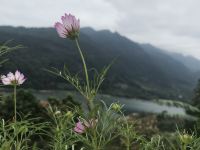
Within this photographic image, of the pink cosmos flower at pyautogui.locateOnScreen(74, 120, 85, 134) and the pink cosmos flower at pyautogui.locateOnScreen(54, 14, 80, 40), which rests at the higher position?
the pink cosmos flower at pyautogui.locateOnScreen(54, 14, 80, 40)

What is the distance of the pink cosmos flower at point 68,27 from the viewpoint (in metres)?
2.36

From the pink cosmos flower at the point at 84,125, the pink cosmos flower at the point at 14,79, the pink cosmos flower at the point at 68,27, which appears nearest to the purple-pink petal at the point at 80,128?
the pink cosmos flower at the point at 84,125

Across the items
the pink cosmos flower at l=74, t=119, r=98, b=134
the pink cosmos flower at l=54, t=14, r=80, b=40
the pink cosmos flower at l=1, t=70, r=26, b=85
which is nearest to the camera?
the pink cosmos flower at l=74, t=119, r=98, b=134

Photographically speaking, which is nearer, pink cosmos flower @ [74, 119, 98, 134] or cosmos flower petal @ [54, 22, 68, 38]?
pink cosmos flower @ [74, 119, 98, 134]

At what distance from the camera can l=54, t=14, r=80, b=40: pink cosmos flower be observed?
2.36 metres

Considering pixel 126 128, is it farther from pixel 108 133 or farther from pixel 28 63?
pixel 28 63

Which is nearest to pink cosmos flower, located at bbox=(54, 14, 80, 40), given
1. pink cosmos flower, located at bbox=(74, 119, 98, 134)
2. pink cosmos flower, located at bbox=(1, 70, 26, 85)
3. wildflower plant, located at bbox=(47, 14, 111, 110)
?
wildflower plant, located at bbox=(47, 14, 111, 110)

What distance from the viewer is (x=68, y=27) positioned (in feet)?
7.89

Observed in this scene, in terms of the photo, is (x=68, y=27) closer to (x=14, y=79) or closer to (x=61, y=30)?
(x=61, y=30)

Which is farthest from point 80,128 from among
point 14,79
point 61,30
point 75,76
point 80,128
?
point 14,79

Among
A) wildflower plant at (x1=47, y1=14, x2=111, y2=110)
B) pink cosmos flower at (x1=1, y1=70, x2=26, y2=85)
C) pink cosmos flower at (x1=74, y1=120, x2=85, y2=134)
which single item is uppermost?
wildflower plant at (x1=47, y1=14, x2=111, y2=110)

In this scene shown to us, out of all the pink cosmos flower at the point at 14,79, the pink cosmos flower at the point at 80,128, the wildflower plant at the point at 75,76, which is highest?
the wildflower plant at the point at 75,76

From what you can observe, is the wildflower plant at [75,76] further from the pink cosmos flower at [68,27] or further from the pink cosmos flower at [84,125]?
the pink cosmos flower at [84,125]

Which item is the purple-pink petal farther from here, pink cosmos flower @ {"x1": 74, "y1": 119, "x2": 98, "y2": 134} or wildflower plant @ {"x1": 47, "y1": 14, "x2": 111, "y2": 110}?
wildflower plant @ {"x1": 47, "y1": 14, "x2": 111, "y2": 110}
